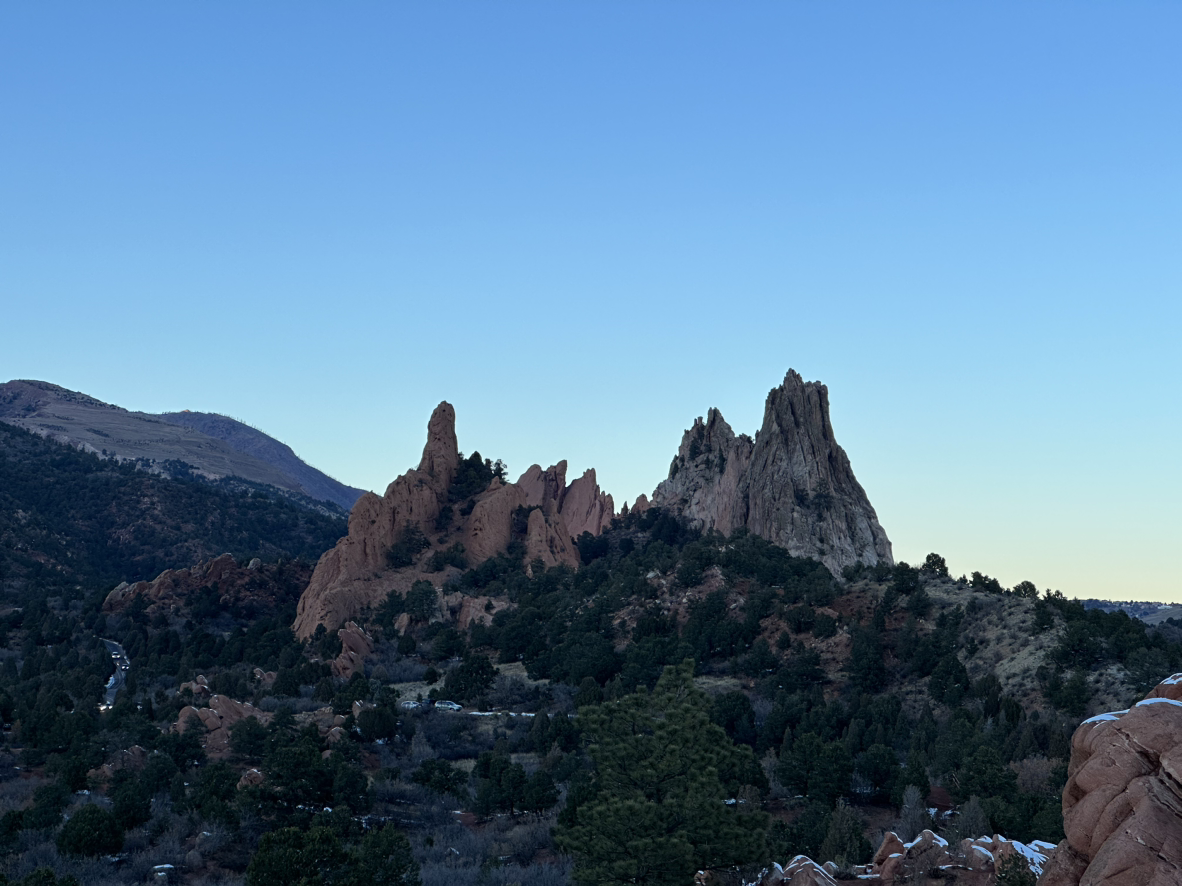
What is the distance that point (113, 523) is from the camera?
138 m

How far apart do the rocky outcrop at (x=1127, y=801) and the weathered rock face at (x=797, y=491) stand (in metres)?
80.4

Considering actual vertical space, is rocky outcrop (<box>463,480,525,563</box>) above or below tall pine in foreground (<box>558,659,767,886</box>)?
above

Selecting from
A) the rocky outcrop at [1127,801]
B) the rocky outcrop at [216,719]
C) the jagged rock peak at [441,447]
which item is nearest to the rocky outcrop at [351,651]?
the rocky outcrop at [216,719]

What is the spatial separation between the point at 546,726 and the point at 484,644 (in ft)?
86.0

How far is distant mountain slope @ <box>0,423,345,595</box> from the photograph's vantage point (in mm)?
114875

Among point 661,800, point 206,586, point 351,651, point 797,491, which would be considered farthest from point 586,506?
point 661,800

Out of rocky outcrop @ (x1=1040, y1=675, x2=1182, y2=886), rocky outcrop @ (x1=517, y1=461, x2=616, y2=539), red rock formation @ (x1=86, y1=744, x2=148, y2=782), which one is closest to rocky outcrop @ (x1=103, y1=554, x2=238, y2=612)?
rocky outcrop @ (x1=517, y1=461, x2=616, y2=539)

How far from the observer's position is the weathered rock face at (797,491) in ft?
312

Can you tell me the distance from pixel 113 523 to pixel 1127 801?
145 m

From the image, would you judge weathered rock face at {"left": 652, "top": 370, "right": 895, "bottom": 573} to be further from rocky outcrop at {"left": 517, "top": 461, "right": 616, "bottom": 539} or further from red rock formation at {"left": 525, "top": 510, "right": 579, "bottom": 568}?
rocky outcrop at {"left": 517, "top": 461, "right": 616, "bottom": 539}

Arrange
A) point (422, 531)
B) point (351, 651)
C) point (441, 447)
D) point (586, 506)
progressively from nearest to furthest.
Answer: point (351, 651)
point (422, 531)
point (441, 447)
point (586, 506)

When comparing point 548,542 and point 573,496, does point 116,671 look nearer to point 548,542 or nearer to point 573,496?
point 548,542

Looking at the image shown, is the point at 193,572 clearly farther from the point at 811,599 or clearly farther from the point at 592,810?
the point at 592,810

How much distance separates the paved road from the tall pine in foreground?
4242 cm
